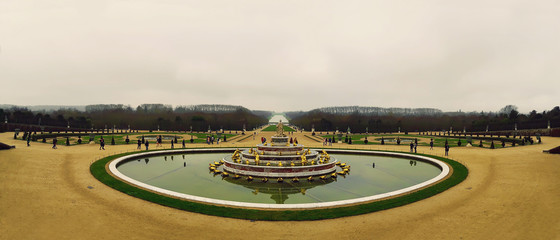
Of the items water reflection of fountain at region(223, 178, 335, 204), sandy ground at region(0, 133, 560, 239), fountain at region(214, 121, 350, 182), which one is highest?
fountain at region(214, 121, 350, 182)

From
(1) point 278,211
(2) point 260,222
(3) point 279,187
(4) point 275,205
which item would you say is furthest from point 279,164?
(2) point 260,222

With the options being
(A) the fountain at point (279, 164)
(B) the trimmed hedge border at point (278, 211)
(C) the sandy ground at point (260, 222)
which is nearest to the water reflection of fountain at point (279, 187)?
(A) the fountain at point (279, 164)

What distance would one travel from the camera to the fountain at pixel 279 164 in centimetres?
2192

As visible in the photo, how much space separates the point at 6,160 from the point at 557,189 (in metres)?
38.2

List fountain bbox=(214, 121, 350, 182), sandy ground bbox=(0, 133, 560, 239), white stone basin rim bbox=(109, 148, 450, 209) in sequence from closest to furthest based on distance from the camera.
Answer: sandy ground bbox=(0, 133, 560, 239)
white stone basin rim bbox=(109, 148, 450, 209)
fountain bbox=(214, 121, 350, 182)

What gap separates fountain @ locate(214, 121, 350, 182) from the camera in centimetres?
2192

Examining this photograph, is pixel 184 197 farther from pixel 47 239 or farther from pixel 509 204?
pixel 509 204

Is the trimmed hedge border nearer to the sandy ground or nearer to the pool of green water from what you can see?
the sandy ground

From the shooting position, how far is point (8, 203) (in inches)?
523

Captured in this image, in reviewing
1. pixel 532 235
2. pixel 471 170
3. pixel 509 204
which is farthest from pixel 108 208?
pixel 471 170

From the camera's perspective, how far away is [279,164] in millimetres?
22484

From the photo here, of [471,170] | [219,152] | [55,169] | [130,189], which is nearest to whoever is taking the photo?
[130,189]

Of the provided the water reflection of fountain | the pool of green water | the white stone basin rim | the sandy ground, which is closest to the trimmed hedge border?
the sandy ground

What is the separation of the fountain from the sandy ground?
28.6 feet
